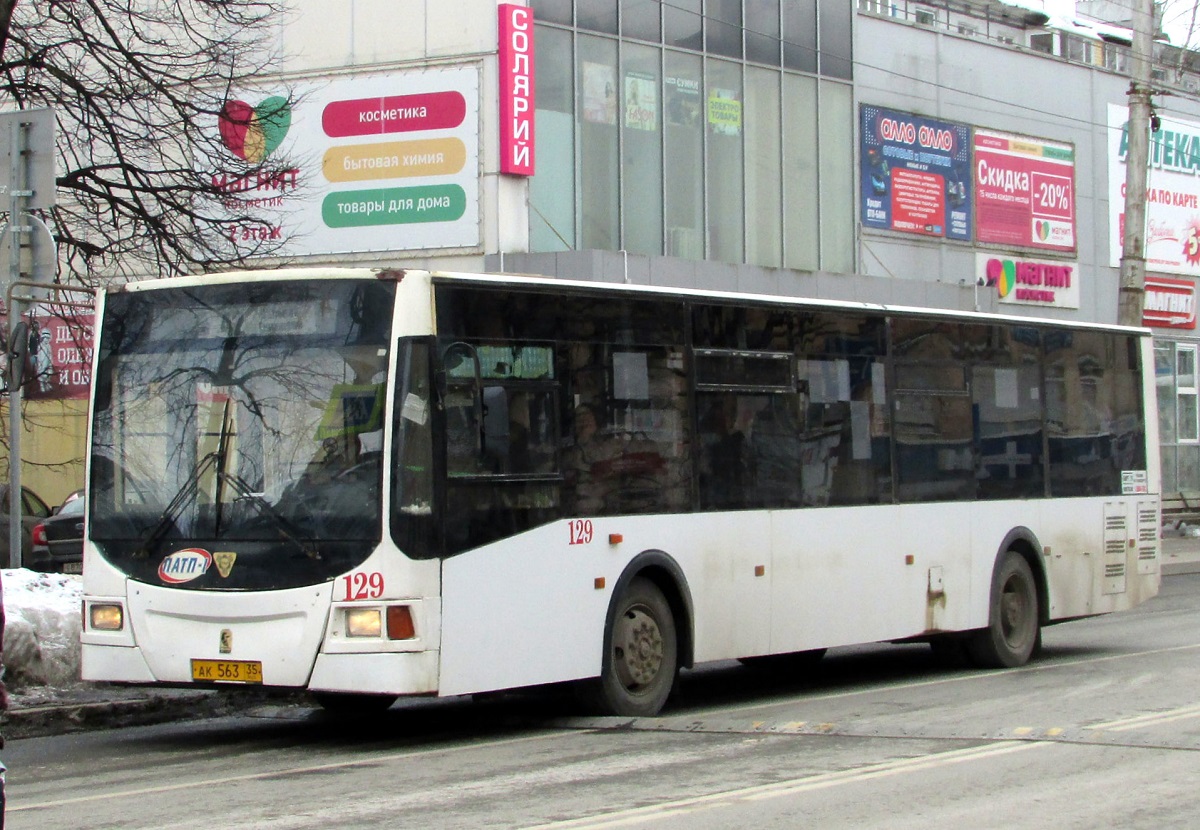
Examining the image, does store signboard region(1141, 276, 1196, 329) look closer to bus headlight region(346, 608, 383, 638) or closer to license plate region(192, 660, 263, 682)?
bus headlight region(346, 608, 383, 638)

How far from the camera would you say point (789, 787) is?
8.59 meters

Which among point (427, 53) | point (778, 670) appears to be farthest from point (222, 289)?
point (427, 53)

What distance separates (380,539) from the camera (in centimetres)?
994

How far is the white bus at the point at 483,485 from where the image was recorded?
10055mm

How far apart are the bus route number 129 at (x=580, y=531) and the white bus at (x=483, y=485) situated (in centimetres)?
2

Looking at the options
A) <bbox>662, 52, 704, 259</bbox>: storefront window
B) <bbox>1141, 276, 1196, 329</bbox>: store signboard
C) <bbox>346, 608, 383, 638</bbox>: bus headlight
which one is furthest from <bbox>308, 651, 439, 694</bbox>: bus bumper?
<bbox>1141, 276, 1196, 329</bbox>: store signboard

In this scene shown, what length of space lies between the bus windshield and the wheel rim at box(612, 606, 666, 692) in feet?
7.19

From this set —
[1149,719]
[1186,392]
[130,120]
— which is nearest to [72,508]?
[130,120]

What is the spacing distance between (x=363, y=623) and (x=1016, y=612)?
24.0ft

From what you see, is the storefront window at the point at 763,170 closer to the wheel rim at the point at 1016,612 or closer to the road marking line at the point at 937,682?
the road marking line at the point at 937,682

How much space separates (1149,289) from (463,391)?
38575 mm

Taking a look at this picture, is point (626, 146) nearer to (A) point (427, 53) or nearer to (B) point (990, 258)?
(A) point (427, 53)

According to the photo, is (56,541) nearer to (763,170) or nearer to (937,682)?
(937,682)

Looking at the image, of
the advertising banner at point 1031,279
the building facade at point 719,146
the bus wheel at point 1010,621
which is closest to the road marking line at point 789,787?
the bus wheel at point 1010,621
